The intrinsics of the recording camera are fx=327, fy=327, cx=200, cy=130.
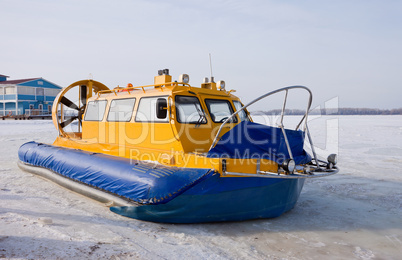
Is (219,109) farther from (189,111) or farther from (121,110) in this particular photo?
(121,110)

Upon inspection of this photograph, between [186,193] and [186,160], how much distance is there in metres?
0.52

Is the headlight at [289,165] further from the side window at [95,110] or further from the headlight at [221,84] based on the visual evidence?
the side window at [95,110]

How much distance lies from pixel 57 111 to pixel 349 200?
5.68 m

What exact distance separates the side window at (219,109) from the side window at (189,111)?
200mm

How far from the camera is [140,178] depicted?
3842 mm

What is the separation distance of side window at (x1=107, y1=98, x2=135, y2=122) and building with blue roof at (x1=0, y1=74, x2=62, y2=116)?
2969 cm

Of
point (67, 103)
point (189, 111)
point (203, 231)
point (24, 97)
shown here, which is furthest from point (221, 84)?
point (24, 97)

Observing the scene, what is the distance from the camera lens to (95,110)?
596cm

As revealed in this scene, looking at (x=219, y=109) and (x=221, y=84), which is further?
(x=221, y=84)

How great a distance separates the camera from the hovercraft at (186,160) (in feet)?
12.0

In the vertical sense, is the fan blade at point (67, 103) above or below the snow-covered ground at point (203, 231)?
above

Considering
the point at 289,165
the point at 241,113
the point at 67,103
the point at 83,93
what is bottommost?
the point at 289,165

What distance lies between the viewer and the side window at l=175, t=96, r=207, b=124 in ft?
14.7

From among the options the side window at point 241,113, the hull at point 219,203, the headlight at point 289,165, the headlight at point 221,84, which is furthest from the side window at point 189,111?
the headlight at point 289,165
